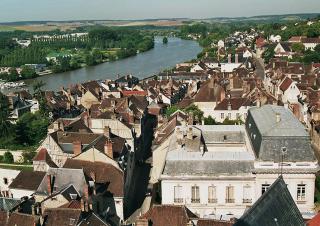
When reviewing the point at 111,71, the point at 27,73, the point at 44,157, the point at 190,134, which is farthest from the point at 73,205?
the point at 27,73

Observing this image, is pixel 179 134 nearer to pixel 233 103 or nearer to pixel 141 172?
pixel 141 172

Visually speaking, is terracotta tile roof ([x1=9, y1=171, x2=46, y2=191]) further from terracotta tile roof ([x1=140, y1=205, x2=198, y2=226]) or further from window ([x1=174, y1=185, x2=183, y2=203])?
terracotta tile roof ([x1=140, y1=205, x2=198, y2=226])

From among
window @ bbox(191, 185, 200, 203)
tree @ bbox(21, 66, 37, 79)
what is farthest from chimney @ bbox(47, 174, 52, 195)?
tree @ bbox(21, 66, 37, 79)

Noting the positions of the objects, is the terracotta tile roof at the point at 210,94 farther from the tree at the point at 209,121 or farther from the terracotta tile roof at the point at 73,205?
the terracotta tile roof at the point at 73,205

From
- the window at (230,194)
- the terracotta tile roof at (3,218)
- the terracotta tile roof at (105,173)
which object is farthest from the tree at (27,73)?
the window at (230,194)

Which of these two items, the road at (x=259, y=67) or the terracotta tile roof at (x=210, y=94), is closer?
the terracotta tile roof at (x=210, y=94)

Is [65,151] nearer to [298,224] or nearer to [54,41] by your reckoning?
[298,224]
